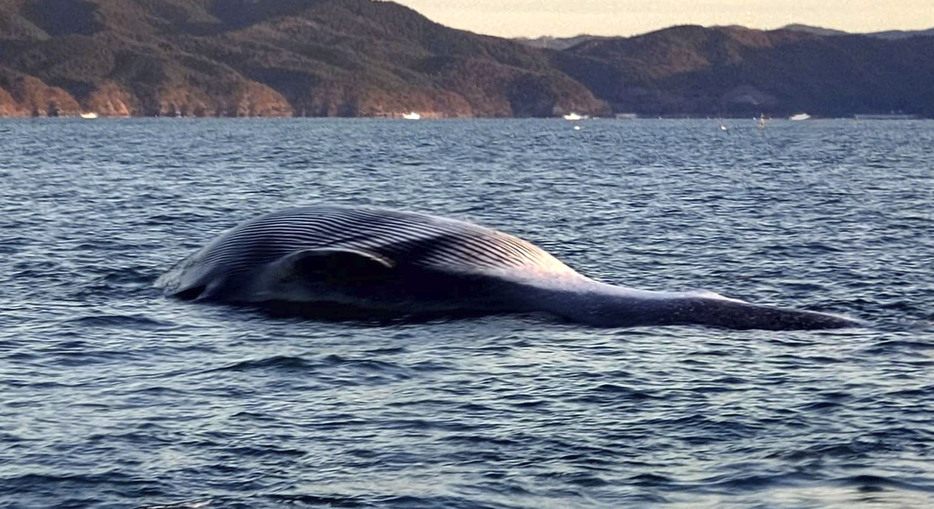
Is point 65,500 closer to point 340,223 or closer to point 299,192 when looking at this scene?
point 340,223

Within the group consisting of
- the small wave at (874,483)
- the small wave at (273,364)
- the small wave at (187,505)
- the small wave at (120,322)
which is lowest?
the small wave at (874,483)

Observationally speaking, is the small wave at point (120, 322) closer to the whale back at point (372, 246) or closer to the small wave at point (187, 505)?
the whale back at point (372, 246)

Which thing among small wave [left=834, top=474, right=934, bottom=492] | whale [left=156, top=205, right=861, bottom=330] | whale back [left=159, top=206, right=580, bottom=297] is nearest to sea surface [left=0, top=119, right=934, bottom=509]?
small wave [left=834, top=474, right=934, bottom=492]

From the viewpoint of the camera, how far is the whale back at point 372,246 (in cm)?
2217

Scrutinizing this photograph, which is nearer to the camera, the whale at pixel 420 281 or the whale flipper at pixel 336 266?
the whale at pixel 420 281

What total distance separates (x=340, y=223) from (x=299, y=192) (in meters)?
39.0

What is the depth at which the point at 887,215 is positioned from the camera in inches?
1857

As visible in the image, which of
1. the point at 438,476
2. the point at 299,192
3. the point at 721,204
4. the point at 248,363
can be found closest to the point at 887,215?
the point at 721,204

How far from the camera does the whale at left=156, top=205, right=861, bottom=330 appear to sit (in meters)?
21.4

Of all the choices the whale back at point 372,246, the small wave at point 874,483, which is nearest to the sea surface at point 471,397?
the small wave at point 874,483

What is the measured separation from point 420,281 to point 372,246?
3.23ft

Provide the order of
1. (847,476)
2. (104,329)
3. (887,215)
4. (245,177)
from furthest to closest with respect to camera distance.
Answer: (245,177) < (887,215) < (104,329) < (847,476)

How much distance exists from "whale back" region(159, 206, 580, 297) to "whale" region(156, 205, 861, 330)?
22 mm

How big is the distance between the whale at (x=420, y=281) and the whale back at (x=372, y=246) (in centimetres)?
2
